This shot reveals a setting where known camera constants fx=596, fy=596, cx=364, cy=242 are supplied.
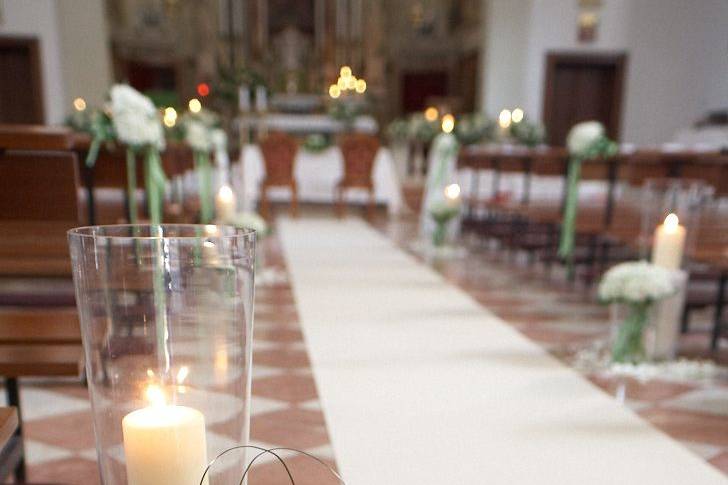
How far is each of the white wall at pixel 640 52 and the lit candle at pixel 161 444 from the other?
406 inches

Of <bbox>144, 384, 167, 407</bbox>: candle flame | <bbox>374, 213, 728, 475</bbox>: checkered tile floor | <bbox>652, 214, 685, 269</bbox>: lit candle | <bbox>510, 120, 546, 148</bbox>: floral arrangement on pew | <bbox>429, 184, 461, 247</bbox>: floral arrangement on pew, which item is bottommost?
<bbox>374, 213, 728, 475</bbox>: checkered tile floor

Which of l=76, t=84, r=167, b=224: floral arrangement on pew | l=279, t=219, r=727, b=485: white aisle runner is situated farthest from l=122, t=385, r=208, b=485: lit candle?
l=76, t=84, r=167, b=224: floral arrangement on pew

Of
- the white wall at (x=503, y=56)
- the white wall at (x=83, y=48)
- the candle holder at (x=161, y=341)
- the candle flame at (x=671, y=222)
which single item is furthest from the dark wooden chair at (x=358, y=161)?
the candle holder at (x=161, y=341)

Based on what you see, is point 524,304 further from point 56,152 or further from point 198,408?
point 198,408

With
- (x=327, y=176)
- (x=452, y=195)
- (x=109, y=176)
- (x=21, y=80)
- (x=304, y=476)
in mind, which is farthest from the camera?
(x=21, y=80)

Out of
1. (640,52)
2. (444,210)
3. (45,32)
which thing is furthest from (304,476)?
(640,52)

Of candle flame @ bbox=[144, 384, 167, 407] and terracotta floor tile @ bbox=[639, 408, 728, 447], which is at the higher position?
candle flame @ bbox=[144, 384, 167, 407]

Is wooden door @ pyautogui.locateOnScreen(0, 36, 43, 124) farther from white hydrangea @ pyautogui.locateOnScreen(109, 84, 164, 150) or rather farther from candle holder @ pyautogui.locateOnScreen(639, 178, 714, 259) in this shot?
candle holder @ pyautogui.locateOnScreen(639, 178, 714, 259)

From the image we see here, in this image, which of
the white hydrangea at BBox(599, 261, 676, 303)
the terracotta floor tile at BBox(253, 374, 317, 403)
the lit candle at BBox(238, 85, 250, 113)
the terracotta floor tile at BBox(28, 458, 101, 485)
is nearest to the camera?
the terracotta floor tile at BBox(28, 458, 101, 485)

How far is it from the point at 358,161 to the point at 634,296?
5119mm

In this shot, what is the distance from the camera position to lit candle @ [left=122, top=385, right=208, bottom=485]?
0.62 metres

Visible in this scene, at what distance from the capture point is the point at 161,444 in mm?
623

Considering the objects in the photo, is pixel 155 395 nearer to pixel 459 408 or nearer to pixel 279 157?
pixel 459 408

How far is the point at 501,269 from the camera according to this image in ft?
15.5
